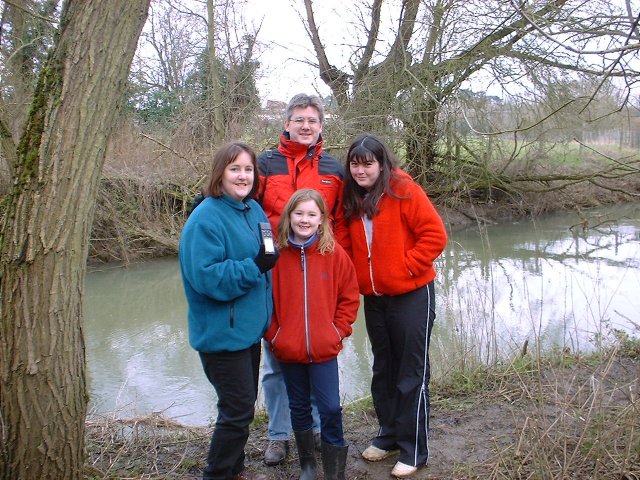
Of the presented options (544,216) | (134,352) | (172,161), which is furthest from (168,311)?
(544,216)

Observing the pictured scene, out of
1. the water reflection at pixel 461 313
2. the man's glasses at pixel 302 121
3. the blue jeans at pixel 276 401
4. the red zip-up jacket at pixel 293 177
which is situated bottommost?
the water reflection at pixel 461 313

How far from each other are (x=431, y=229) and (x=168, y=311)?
615 cm

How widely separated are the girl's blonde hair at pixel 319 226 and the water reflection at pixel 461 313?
174 centimetres

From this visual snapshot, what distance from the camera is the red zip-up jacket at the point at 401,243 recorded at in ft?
8.91

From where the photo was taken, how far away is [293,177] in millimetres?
2928

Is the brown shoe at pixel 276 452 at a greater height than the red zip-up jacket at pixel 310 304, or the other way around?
the red zip-up jacket at pixel 310 304

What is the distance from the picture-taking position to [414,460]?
2.80 m

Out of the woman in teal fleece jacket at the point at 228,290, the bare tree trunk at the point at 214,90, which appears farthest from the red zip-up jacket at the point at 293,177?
the bare tree trunk at the point at 214,90

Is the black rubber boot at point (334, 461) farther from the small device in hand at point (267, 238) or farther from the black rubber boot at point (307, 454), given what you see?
the small device in hand at point (267, 238)

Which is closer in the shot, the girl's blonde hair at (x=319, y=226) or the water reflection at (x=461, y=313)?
the girl's blonde hair at (x=319, y=226)

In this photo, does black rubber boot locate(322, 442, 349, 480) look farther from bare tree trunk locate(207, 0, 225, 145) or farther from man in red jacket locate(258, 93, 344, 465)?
bare tree trunk locate(207, 0, 225, 145)

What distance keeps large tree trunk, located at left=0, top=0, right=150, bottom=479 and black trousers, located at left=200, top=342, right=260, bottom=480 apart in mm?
556

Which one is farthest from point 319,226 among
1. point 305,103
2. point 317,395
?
point 317,395

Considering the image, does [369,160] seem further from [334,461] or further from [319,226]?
[334,461]
